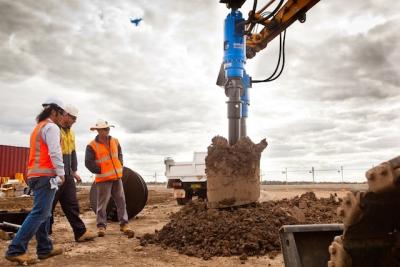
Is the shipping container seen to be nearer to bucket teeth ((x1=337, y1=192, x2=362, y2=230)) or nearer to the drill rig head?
the drill rig head

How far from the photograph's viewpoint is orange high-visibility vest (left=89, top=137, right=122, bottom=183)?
7438 millimetres

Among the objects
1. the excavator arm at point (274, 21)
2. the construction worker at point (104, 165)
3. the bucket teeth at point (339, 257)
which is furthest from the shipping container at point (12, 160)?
the bucket teeth at point (339, 257)

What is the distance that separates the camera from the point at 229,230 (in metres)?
5.73

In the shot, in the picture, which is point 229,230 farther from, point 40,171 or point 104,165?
point 104,165

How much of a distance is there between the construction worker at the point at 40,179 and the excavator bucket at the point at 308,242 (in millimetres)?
3585

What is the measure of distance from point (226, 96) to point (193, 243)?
2424mm

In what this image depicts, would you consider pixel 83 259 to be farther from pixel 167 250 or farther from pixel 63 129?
pixel 63 129

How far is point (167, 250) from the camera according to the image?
5844 millimetres

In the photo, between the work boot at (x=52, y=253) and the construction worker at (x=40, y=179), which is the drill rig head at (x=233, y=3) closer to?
the construction worker at (x=40, y=179)

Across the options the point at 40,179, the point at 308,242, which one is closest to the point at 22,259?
the point at 40,179

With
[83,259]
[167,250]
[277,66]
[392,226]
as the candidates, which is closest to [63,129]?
[83,259]

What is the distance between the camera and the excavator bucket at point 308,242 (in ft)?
7.24

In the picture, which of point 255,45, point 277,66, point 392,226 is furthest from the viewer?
point 255,45

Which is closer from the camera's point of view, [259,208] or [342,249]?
[342,249]
